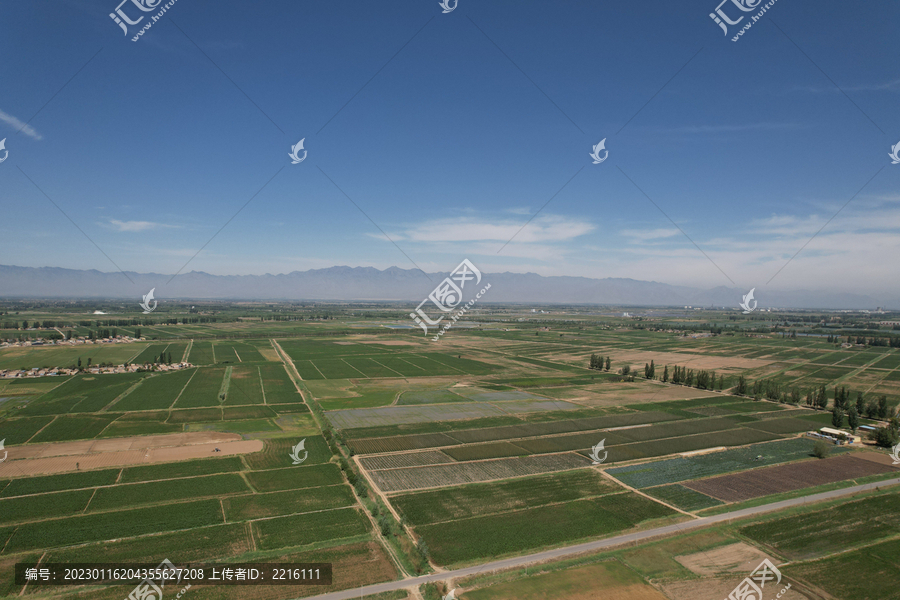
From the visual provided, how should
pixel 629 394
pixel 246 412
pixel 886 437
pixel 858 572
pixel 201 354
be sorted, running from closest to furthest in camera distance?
pixel 858 572, pixel 886 437, pixel 246 412, pixel 629 394, pixel 201 354

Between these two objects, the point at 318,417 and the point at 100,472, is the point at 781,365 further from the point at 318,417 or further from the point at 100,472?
the point at 100,472

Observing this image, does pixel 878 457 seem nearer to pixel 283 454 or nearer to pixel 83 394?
pixel 283 454

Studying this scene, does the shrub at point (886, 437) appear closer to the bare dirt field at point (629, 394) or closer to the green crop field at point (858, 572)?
the bare dirt field at point (629, 394)

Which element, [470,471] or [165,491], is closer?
[165,491]
